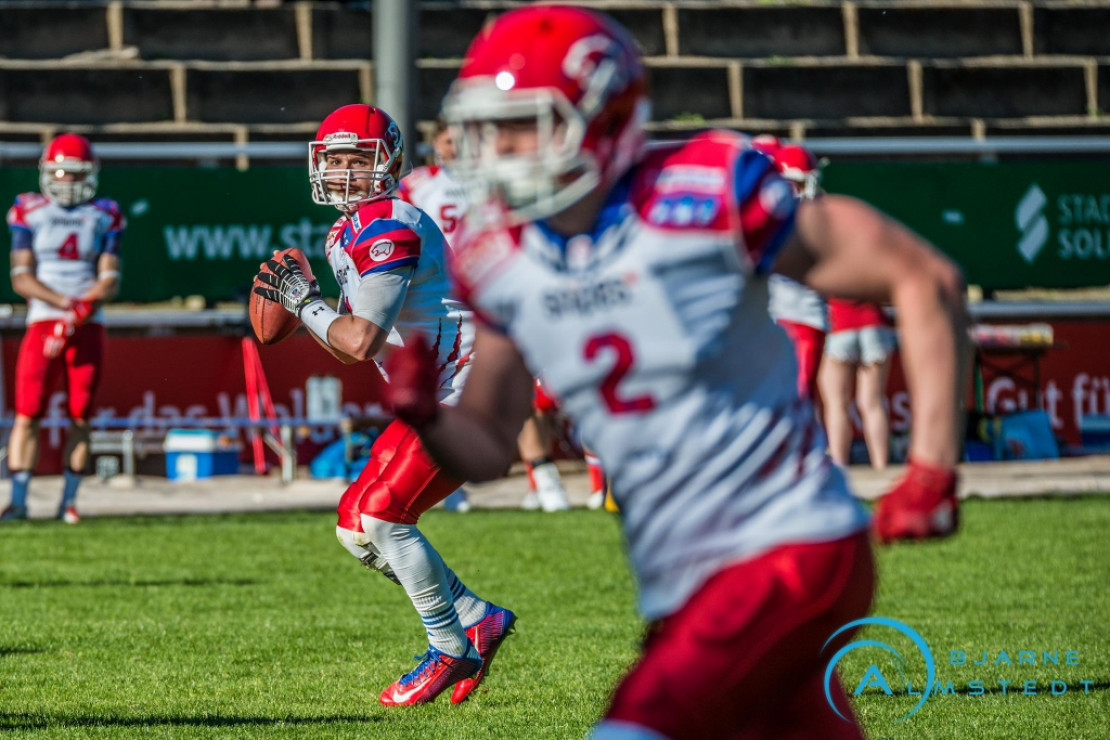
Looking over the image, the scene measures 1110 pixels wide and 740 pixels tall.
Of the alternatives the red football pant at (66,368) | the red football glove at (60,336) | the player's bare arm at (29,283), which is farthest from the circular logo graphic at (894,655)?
the player's bare arm at (29,283)

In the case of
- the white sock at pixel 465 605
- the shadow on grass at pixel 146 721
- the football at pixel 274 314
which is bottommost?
the shadow on grass at pixel 146 721

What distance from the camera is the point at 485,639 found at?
5.43m

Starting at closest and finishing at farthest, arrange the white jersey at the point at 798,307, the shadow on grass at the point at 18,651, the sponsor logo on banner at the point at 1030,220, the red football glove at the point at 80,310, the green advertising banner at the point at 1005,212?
1. the shadow on grass at the point at 18,651
2. the white jersey at the point at 798,307
3. the red football glove at the point at 80,310
4. the green advertising banner at the point at 1005,212
5. the sponsor logo on banner at the point at 1030,220

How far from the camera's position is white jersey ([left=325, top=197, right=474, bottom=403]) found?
5.08m

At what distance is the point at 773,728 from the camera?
8.97 feet

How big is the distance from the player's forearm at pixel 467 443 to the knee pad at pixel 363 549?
7.46 feet

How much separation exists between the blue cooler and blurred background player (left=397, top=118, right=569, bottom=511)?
2322mm

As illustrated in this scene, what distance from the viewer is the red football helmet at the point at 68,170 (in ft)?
35.0

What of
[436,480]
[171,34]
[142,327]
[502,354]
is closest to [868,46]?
[171,34]

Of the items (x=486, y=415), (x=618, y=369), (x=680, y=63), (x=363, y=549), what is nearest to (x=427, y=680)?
(x=363, y=549)

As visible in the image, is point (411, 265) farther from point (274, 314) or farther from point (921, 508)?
point (921, 508)

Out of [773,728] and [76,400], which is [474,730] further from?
[76,400]

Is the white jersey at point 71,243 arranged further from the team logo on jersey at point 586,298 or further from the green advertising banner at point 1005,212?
the team logo on jersey at point 586,298

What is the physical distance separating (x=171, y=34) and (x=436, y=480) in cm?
1376
